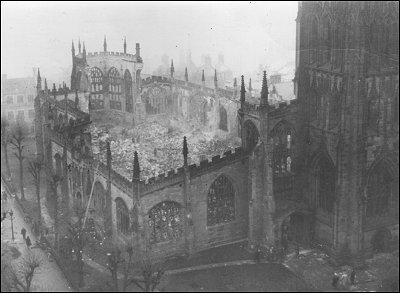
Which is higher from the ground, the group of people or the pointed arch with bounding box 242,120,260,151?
the pointed arch with bounding box 242,120,260,151

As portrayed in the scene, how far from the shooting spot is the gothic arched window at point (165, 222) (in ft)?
176

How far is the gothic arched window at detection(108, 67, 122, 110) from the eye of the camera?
9988cm

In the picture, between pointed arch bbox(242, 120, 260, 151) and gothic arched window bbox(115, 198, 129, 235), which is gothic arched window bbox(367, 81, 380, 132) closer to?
pointed arch bbox(242, 120, 260, 151)

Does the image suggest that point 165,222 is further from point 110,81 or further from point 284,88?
point 284,88

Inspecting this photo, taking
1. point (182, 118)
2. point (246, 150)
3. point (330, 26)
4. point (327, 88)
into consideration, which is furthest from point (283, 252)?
point (182, 118)

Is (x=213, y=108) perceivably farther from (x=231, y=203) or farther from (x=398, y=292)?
(x=398, y=292)

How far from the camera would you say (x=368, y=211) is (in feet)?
175

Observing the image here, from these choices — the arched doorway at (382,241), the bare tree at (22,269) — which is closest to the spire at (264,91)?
the arched doorway at (382,241)

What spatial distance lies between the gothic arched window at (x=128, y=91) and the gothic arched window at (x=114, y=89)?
1525 millimetres

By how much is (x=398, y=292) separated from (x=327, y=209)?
10572 mm

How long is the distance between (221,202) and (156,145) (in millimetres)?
29017

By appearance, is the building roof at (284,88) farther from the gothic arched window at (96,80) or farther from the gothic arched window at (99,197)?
the gothic arched window at (99,197)

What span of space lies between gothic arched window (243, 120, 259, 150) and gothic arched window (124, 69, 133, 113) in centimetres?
4445

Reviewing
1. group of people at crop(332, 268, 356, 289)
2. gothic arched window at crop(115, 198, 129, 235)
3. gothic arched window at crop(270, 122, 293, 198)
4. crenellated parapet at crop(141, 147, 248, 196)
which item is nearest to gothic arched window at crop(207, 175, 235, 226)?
crenellated parapet at crop(141, 147, 248, 196)
